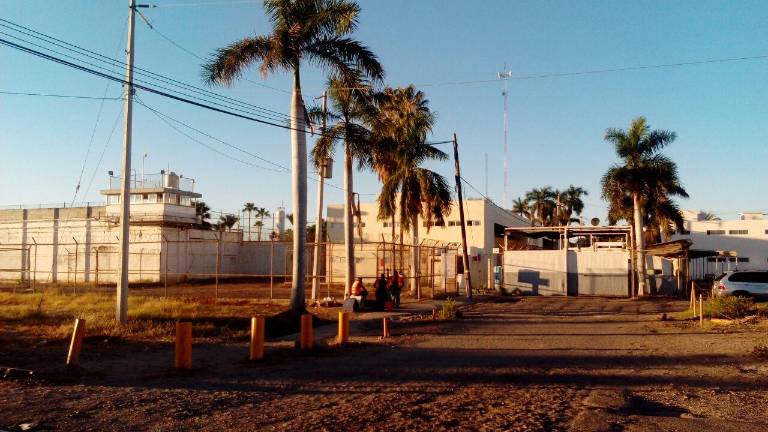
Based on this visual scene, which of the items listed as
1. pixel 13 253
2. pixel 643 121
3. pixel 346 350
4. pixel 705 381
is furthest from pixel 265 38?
pixel 13 253

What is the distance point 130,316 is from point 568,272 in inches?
1045

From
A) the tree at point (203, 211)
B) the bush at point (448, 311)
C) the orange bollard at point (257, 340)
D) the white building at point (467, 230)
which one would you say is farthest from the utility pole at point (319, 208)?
the tree at point (203, 211)

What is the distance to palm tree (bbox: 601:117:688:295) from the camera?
38.2m

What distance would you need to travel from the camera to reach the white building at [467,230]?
44500 mm

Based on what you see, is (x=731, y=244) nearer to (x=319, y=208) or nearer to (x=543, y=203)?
(x=543, y=203)

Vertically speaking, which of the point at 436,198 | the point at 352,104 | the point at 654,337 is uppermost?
→ the point at 352,104

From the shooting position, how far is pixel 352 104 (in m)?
27.5

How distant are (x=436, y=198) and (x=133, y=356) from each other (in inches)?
868

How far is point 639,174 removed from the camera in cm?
3828

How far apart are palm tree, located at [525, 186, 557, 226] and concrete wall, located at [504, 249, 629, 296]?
36.6 m

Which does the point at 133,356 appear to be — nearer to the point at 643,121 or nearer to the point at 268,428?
the point at 268,428

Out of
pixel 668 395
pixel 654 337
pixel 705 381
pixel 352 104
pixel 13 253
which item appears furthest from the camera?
pixel 13 253

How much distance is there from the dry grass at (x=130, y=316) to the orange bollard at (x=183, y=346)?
4.89 metres

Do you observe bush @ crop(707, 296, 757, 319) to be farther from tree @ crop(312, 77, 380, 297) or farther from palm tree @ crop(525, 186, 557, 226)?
palm tree @ crop(525, 186, 557, 226)
